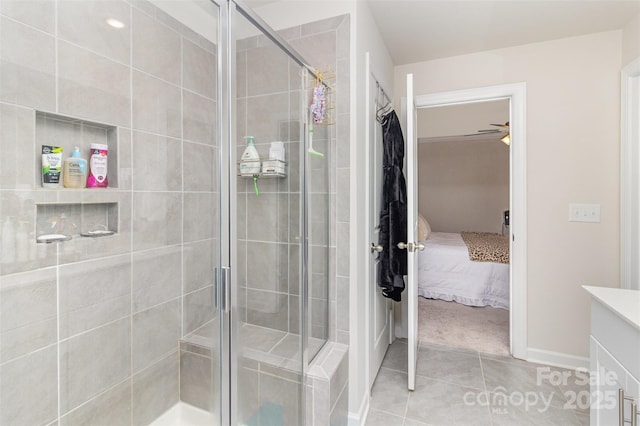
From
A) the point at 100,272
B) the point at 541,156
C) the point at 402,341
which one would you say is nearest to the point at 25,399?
the point at 100,272

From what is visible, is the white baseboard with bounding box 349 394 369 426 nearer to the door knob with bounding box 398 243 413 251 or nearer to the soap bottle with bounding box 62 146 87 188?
the door knob with bounding box 398 243 413 251

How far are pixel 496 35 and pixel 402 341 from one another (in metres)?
2.56

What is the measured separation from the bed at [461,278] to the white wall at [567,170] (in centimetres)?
110

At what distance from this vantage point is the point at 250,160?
1270mm

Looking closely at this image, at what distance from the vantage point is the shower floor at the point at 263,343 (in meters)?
1.18

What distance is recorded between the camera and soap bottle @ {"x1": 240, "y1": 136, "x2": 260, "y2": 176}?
1226mm

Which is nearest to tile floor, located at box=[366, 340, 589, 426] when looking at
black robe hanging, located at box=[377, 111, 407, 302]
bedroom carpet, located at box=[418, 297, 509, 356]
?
bedroom carpet, located at box=[418, 297, 509, 356]

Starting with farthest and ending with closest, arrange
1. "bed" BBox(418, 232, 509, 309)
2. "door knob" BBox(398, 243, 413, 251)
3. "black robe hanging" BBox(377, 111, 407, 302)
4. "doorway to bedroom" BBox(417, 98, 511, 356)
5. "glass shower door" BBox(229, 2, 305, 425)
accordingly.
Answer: "bed" BBox(418, 232, 509, 309) → "doorway to bedroom" BBox(417, 98, 511, 356) → "black robe hanging" BBox(377, 111, 407, 302) → "door knob" BBox(398, 243, 413, 251) → "glass shower door" BBox(229, 2, 305, 425)

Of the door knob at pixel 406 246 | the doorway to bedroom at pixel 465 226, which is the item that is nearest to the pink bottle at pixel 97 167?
the door knob at pixel 406 246

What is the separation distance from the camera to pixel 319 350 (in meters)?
1.69

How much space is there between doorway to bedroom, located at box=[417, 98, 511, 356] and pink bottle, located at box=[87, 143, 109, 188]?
2555 mm

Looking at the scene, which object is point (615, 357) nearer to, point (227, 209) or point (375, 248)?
point (375, 248)

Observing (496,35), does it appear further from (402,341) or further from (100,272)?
(100,272)

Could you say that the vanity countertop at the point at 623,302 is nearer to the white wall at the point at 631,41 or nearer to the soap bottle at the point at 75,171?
the white wall at the point at 631,41
